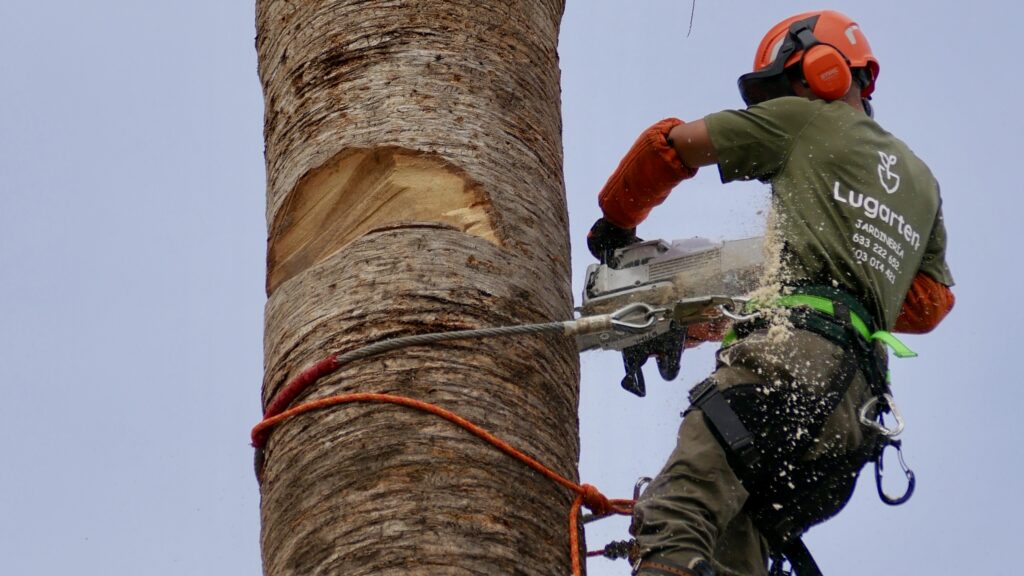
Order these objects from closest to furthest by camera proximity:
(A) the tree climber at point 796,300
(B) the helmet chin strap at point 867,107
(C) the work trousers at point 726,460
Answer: (C) the work trousers at point 726,460 → (A) the tree climber at point 796,300 → (B) the helmet chin strap at point 867,107

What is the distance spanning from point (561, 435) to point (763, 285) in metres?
0.90

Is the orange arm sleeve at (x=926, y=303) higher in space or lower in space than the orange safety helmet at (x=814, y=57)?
lower

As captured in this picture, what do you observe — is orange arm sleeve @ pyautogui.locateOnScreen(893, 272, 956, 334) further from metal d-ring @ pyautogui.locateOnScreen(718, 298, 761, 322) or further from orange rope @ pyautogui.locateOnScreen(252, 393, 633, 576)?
orange rope @ pyautogui.locateOnScreen(252, 393, 633, 576)

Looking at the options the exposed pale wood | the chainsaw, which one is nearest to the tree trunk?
the exposed pale wood

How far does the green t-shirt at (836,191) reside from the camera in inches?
128

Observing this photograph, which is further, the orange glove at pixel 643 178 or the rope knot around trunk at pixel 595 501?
the orange glove at pixel 643 178

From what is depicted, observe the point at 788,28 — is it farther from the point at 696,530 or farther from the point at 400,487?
the point at 400,487

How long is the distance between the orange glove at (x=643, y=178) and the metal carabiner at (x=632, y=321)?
0.53 metres

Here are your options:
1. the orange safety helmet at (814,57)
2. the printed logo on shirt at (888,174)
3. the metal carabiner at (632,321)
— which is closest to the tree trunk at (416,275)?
the metal carabiner at (632,321)

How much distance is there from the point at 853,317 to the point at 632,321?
547mm

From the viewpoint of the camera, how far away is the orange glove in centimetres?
355

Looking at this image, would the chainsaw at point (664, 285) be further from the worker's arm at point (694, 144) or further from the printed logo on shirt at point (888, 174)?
the printed logo on shirt at point (888, 174)

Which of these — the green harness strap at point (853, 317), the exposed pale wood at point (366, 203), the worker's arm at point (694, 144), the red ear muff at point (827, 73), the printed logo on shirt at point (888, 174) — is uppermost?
the red ear muff at point (827, 73)

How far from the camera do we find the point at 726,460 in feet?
9.57
